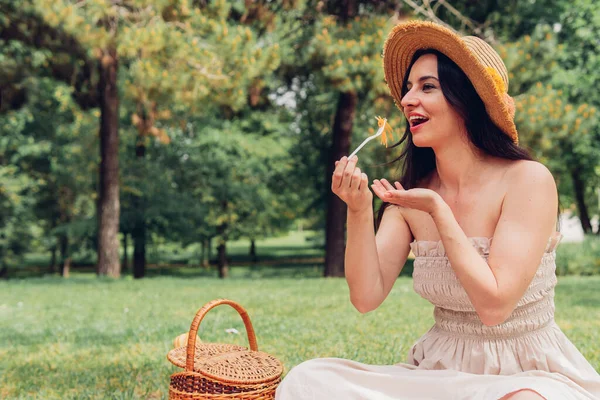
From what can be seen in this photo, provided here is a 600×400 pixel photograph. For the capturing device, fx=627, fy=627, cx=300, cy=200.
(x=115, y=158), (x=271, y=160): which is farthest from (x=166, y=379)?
(x=271, y=160)

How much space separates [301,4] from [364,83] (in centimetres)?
191

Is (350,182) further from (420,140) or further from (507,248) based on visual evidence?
(507,248)

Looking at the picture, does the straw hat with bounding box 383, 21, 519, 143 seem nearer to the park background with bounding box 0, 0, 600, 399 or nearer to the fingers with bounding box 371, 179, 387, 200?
the fingers with bounding box 371, 179, 387, 200

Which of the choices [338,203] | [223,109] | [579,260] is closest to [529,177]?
[338,203]

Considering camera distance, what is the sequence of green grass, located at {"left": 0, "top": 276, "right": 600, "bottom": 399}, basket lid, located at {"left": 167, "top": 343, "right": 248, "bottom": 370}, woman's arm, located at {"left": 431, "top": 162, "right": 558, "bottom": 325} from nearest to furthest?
1. woman's arm, located at {"left": 431, "top": 162, "right": 558, "bottom": 325}
2. basket lid, located at {"left": 167, "top": 343, "right": 248, "bottom": 370}
3. green grass, located at {"left": 0, "top": 276, "right": 600, "bottom": 399}

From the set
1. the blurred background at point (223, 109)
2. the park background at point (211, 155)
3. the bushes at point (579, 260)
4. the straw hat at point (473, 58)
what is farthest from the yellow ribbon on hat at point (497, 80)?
the bushes at point (579, 260)

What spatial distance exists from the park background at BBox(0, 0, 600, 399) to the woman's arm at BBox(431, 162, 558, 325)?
2375 millimetres

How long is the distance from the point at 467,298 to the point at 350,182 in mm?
520

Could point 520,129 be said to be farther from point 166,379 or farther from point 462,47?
point 462,47

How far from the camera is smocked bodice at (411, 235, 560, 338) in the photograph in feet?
6.50

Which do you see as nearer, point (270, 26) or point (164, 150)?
point (270, 26)

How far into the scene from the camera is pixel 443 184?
7.39 ft

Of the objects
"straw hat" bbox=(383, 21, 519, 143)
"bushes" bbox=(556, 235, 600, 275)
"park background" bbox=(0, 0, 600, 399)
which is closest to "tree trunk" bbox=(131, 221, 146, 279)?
"park background" bbox=(0, 0, 600, 399)

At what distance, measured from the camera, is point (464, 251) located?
5.91ft
